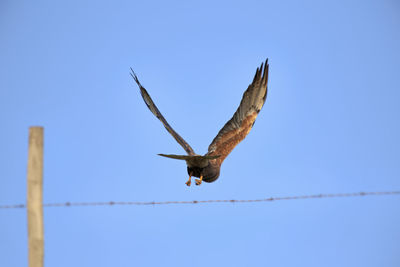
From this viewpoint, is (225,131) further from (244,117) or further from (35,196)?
(35,196)

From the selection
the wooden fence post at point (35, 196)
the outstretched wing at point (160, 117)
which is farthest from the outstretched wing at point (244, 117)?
the wooden fence post at point (35, 196)

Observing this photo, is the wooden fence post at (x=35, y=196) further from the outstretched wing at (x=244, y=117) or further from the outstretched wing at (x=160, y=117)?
the outstretched wing at (x=244, y=117)

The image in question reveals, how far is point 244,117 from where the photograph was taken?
952cm

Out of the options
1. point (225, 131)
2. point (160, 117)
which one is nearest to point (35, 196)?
point (160, 117)

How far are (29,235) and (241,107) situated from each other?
6.16 meters

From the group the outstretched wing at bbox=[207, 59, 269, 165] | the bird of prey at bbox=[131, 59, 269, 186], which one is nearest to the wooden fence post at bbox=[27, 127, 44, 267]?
the bird of prey at bbox=[131, 59, 269, 186]

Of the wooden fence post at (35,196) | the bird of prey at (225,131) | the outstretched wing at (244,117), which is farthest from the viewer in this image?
the outstretched wing at (244,117)

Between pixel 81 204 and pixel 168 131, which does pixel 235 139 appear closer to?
pixel 168 131

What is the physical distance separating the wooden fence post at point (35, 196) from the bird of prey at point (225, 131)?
3.32 m

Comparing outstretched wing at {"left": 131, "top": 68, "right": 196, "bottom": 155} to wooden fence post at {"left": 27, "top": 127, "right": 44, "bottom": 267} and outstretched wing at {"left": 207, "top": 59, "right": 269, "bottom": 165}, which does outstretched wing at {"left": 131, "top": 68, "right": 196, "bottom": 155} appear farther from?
wooden fence post at {"left": 27, "top": 127, "right": 44, "bottom": 267}

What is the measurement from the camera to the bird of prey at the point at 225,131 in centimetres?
783

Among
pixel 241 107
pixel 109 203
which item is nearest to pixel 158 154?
pixel 109 203

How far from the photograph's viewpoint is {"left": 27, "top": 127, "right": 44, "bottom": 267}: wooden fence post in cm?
387

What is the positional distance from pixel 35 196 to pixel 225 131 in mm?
5666
